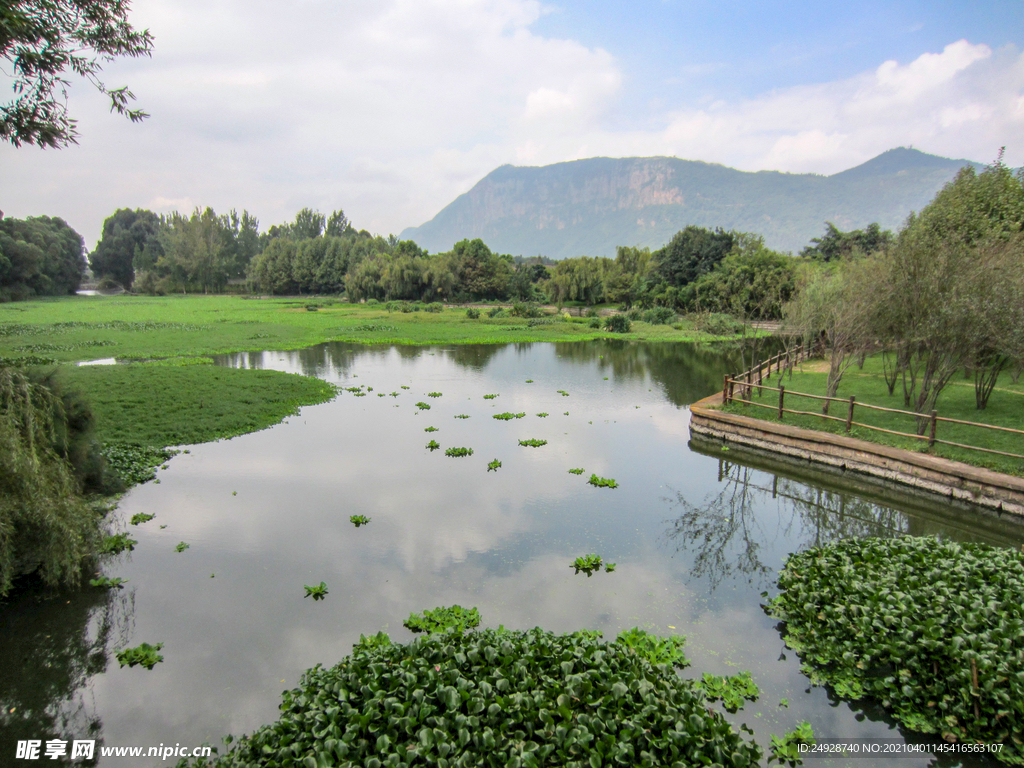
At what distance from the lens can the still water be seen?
6.53 metres

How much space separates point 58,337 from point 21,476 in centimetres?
3804

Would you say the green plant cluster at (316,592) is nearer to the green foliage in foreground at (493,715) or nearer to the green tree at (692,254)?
the green foliage in foreground at (493,715)

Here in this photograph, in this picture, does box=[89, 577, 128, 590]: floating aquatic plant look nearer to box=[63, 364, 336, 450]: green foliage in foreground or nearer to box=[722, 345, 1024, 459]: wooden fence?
box=[63, 364, 336, 450]: green foliage in foreground

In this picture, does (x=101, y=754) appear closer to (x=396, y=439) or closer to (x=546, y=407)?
(x=396, y=439)

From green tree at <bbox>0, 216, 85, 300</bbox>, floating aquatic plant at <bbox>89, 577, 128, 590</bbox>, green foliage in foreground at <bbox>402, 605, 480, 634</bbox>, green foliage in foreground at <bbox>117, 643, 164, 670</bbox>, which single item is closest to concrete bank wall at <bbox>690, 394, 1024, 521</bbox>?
green foliage in foreground at <bbox>402, 605, 480, 634</bbox>

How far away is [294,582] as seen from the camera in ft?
29.0

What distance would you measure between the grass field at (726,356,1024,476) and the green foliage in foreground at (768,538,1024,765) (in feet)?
18.3

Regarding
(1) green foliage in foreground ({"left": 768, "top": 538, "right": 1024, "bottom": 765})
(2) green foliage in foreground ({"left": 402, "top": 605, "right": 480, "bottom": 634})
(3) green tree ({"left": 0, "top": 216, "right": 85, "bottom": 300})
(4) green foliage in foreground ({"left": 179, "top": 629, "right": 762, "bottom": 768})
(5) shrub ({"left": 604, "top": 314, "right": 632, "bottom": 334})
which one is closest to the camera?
(4) green foliage in foreground ({"left": 179, "top": 629, "right": 762, "bottom": 768})

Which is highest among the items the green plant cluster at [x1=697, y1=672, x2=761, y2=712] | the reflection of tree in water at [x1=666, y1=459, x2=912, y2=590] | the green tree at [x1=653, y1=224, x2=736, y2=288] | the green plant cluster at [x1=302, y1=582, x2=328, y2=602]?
the green tree at [x1=653, y1=224, x2=736, y2=288]

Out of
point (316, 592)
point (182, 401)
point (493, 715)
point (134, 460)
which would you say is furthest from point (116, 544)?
point (182, 401)

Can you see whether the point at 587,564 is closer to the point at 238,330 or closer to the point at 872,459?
the point at 872,459

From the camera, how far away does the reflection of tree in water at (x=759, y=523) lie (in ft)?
32.1

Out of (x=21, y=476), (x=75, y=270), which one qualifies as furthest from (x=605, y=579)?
(x=75, y=270)

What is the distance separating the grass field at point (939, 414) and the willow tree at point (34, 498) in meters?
17.3
